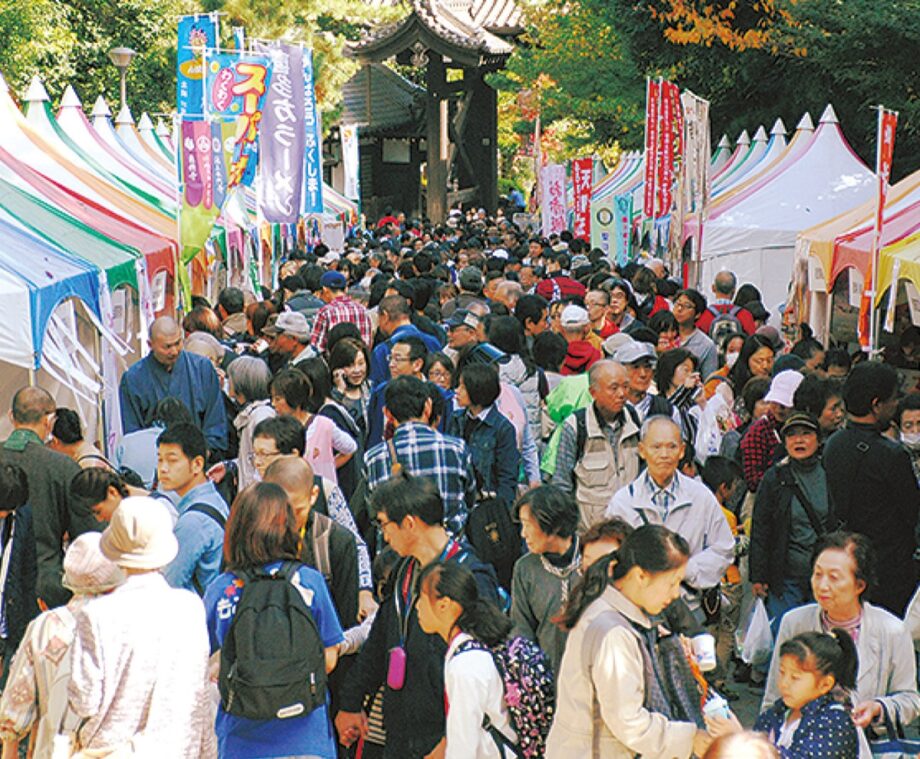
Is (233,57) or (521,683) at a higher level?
(233,57)

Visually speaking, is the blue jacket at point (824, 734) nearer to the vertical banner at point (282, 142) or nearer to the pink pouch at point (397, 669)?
the pink pouch at point (397, 669)

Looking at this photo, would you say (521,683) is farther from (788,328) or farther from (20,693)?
(788,328)

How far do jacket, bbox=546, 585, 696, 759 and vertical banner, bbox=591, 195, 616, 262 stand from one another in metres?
19.8

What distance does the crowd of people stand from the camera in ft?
12.3

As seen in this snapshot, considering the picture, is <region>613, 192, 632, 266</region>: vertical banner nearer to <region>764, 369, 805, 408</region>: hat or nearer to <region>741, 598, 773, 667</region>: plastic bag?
<region>764, 369, 805, 408</region>: hat

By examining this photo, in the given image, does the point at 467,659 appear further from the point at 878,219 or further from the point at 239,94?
the point at 239,94

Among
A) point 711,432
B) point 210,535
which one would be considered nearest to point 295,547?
point 210,535

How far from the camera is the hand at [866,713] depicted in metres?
4.11

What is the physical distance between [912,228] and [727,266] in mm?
6333

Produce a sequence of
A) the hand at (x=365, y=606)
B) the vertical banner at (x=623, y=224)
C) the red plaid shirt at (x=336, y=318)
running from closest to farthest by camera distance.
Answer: the hand at (x=365, y=606) < the red plaid shirt at (x=336, y=318) < the vertical banner at (x=623, y=224)

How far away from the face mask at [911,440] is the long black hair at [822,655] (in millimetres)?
2884

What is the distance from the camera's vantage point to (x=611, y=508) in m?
5.66

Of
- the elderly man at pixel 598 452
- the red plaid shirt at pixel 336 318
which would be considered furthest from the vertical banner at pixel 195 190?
the elderly man at pixel 598 452

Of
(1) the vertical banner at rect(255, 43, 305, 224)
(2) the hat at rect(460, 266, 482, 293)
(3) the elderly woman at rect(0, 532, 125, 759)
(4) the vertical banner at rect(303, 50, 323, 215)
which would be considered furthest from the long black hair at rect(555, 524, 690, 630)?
(4) the vertical banner at rect(303, 50, 323, 215)
